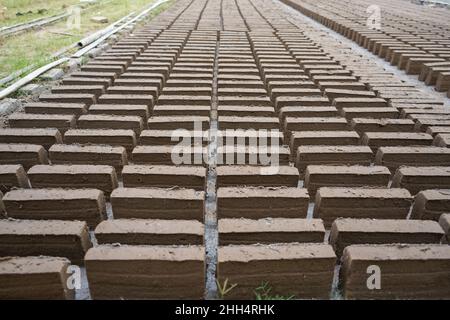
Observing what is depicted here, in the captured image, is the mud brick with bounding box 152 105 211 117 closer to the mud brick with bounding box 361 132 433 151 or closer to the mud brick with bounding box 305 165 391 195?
the mud brick with bounding box 305 165 391 195

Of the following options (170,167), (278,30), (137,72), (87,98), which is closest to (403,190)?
(170,167)

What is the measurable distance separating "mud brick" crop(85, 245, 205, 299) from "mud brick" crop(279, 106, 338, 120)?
190 cm

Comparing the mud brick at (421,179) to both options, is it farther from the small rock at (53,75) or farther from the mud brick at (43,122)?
the small rock at (53,75)

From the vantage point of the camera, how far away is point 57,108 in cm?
336

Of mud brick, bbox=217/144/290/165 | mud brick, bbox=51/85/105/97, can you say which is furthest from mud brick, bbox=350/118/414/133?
mud brick, bbox=51/85/105/97

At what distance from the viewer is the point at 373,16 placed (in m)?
9.83

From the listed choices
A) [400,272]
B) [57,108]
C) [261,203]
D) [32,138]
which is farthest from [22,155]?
[400,272]


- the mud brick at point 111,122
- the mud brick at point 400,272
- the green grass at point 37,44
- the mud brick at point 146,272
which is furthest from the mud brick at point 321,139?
the green grass at point 37,44

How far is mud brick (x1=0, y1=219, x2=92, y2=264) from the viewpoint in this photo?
6.15ft

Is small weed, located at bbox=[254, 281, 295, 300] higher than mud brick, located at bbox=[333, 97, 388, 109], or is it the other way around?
mud brick, located at bbox=[333, 97, 388, 109]

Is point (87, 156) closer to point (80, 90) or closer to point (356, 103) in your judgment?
point (80, 90)

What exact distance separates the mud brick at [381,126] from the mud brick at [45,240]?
2354 mm

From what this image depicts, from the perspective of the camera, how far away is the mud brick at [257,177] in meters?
2.36

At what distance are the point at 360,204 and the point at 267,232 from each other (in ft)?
2.17
